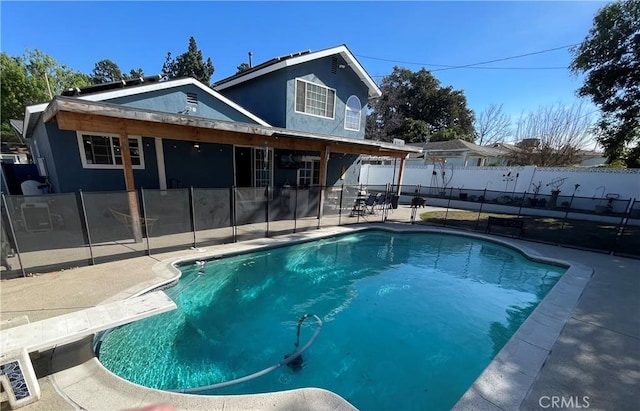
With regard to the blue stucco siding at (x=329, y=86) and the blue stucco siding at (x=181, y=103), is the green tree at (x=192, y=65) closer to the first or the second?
the blue stucco siding at (x=329, y=86)

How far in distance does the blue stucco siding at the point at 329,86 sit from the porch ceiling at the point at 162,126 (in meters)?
2.52

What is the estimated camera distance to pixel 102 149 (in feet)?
26.0

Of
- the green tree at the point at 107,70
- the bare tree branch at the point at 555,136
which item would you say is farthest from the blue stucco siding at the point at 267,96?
the green tree at the point at 107,70

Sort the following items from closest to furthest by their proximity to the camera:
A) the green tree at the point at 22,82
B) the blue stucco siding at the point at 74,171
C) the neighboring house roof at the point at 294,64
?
the blue stucco siding at the point at 74,171
the neighboring house roof at the point at 294,64
the green tree at the point at 22,82

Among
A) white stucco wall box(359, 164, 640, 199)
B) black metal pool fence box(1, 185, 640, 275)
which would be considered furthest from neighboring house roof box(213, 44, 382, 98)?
white stucco wall box(359, 164, 640, 199)

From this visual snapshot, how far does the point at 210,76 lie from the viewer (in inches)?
1398

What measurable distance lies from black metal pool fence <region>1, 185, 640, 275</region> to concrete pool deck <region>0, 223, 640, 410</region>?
2.00ft

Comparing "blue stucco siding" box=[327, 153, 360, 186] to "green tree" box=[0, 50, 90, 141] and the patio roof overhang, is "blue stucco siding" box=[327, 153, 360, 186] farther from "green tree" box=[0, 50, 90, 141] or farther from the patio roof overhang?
"green tree" box=[0, 50, 90, 141]

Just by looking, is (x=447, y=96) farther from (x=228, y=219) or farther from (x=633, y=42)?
(x=228, y=219)

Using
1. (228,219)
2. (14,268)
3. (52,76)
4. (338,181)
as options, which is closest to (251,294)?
(228,219)

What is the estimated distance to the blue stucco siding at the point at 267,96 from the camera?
1121cm

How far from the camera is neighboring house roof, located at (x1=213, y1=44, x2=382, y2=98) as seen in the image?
10734mm

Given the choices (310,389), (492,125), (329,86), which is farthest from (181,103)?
(492,125)

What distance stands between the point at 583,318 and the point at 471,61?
55.0 ft
